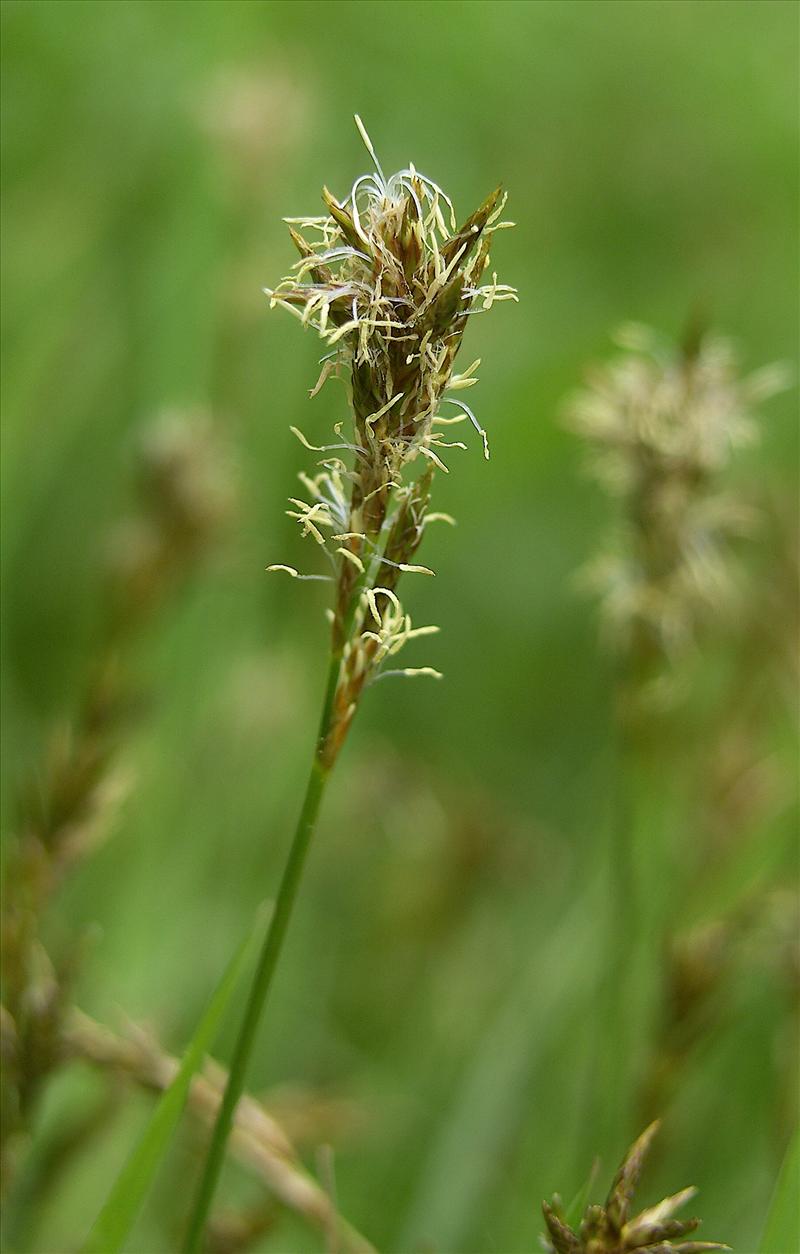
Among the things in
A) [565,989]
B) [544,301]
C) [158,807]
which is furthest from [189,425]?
[544,301]

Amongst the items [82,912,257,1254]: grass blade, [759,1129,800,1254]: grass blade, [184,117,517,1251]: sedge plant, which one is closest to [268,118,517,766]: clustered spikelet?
[184,117,517,1251]: sedge plant

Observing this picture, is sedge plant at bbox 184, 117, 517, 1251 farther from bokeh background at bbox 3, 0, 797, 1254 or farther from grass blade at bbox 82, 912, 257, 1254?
bokeh background at bbox 3, 0, 797, 1254

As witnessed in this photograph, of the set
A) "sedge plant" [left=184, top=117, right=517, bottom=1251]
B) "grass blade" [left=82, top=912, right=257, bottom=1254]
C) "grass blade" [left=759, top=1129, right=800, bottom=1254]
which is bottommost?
"grass blade" [left=82, top=912, right=257, bottom=1254]

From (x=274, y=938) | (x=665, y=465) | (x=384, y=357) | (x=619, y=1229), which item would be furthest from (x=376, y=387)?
(x=665, y=465)

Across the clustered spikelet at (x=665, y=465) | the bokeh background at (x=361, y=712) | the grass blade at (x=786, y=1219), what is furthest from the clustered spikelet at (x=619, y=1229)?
the clustered spikelet at (x=665, y=465)

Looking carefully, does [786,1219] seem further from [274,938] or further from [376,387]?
[376,387]
